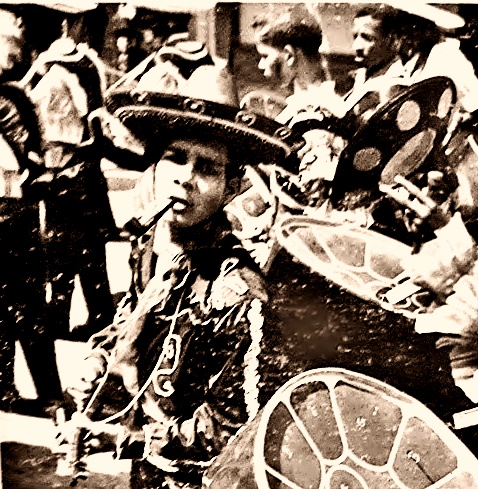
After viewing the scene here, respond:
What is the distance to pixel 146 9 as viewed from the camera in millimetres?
1576

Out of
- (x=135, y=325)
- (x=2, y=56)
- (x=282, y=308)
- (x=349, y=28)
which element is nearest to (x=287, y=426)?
(x=282, y=308)

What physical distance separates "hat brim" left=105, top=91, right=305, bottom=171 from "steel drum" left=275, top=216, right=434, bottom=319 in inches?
6.1

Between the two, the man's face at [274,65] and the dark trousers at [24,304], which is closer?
the man's face at [274,65]

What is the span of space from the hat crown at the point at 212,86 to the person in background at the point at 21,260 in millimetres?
391

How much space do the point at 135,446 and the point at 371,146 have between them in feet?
2.98

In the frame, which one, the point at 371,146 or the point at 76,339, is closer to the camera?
the point at 371,146

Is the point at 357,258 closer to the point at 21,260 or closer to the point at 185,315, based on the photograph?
the point at 185,315

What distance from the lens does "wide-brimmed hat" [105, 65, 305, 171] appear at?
5.19 feet

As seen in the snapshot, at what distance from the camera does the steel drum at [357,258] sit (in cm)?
159

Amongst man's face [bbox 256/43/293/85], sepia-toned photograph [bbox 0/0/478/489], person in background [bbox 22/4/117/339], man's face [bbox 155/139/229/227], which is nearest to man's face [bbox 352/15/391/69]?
sepia-toned photograph [bbox 0/0/478/489]

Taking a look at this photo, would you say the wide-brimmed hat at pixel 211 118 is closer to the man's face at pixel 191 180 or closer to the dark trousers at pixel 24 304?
the man's face at pixel 191 180

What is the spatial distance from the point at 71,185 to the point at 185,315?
1.35 ft

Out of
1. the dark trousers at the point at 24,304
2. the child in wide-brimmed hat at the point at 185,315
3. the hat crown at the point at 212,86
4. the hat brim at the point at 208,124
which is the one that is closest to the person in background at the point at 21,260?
the dark trousers at the point at 24,304

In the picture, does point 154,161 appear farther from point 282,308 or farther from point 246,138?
point 282,308
